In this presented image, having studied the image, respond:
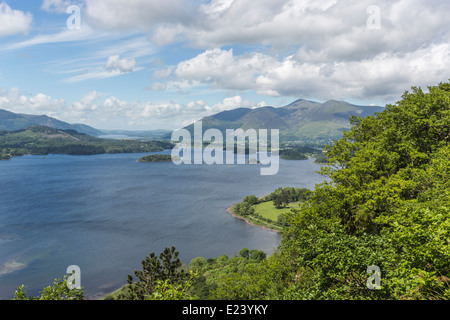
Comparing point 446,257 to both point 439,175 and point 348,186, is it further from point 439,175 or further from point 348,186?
point 348,186

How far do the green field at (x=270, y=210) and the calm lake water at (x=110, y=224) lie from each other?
1031 centimetres

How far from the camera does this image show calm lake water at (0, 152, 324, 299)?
199 ft

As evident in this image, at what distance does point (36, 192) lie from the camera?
120125 mm

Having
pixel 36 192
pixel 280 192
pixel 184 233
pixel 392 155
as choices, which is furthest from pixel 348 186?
pixel 36 192

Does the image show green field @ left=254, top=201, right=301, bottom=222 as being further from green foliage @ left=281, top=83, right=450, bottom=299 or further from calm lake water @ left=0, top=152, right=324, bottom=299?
green foliage @ left=281, top=83, right=450, bottom=299

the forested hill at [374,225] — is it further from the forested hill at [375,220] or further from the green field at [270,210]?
the green field at [270,210]

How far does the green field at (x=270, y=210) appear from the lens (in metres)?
95.0

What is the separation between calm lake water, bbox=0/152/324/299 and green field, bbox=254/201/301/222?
33.8ft

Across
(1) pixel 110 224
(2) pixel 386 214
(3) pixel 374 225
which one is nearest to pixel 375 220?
(2) pixel 386 214

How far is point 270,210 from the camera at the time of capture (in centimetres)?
10056

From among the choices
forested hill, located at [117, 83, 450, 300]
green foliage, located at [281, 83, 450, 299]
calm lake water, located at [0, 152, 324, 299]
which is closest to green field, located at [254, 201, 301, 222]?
calm lake water, located at [0, 152, 324, 299]

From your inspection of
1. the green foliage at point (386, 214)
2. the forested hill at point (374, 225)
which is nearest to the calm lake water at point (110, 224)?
the forested hill at point (374, 225)

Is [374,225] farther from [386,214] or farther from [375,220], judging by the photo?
[375,220]
